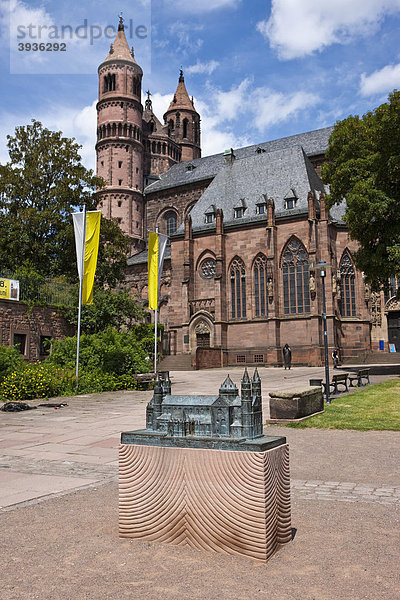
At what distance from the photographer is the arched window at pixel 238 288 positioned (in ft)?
143

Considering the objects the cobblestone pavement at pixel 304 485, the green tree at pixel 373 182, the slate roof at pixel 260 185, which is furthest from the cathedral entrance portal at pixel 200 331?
the cobblestone pavement at pixel 304 485

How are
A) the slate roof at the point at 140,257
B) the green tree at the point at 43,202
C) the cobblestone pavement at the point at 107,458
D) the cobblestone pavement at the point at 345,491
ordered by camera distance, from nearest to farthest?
the cobblestone pavement at the point at 345,491
the cobblestone pavement at the point at 107,458
the green tree at the point at 43,202
the slate roof at the point at 140,257

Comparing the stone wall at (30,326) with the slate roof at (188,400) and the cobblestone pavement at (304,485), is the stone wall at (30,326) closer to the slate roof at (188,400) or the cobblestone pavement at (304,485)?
the cobblestone pavement at (304,485)

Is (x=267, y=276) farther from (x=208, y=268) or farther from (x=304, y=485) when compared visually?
(x=304, y=485)

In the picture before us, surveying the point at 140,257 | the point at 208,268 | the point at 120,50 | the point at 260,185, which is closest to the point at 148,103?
the point at 120,50

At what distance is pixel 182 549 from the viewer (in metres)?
3.96

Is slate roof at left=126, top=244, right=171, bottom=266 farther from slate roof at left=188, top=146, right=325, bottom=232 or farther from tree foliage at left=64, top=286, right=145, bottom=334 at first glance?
tree foliage at left=64, top=286, right=145, bottom=334

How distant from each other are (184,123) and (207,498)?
267 ft

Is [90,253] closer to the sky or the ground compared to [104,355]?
closer to the sky

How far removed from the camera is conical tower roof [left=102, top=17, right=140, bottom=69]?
66069 mm

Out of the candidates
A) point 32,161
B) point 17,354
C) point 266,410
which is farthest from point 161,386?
point 32,161

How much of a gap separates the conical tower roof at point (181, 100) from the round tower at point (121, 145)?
14931 millimetres

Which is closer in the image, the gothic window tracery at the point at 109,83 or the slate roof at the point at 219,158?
the slate roof at the point at 219,158

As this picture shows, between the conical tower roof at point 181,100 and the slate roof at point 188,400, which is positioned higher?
the conical tower roof at point 181,100
